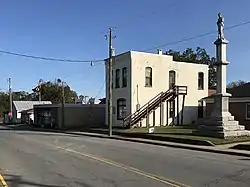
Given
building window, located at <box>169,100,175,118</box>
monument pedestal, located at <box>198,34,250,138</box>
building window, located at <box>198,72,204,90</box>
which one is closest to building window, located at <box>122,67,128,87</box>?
building window, located at <box>169,100,175,118</box>

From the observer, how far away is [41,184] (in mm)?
10562

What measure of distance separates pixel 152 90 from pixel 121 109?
4110mm

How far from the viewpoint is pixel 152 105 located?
143ft

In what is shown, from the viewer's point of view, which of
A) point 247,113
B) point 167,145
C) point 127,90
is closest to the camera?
point 167,145

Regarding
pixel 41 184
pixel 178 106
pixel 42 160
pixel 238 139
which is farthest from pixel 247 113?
pixel 41 184

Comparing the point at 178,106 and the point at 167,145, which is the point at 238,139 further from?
the point at 178,106

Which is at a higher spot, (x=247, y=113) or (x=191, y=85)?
(x=191, y=85)

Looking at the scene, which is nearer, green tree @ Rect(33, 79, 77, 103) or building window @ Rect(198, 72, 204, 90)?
building window @ Rect(198, 72, 204, 90)

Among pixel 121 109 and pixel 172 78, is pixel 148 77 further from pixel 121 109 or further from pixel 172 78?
pixel 121 109

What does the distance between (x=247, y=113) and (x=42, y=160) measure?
26117 millimetres

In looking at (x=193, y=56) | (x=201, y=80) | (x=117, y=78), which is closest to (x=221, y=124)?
(x=117, y=78)

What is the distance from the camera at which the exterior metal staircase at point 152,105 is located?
139ft

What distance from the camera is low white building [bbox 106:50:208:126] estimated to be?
141 ft

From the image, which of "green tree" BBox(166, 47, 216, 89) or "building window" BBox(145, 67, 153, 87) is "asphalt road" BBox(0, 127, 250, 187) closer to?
"building window" BBox(145, 67, 153, 87)
